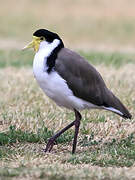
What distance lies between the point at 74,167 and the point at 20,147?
1.12 metres

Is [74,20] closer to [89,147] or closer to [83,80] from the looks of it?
[89,147]

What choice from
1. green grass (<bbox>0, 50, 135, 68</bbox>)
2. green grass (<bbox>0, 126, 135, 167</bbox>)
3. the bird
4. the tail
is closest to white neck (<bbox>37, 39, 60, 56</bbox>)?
the bird

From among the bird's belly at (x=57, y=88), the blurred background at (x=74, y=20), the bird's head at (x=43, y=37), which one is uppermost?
the bird's head at (x=43, y=37)

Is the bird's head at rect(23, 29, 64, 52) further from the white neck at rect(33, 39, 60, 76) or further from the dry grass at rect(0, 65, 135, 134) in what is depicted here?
the dry grass at rect(0, 65, 135, 134)

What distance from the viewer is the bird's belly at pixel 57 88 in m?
5.94

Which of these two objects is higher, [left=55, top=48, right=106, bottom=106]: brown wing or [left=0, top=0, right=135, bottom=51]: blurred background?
[left=55, top=48, right=106, bottom=106]: brown wing

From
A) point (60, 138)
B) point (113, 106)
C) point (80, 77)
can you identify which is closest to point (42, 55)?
point (80, 77)

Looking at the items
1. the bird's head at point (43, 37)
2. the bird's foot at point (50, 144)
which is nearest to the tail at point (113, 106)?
the bird's foot at point (50, 144)

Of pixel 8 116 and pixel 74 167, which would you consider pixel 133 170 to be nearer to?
pixel 74 167

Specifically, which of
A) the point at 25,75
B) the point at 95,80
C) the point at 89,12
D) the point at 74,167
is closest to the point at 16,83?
the point at 25,75

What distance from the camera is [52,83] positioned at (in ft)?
19.5

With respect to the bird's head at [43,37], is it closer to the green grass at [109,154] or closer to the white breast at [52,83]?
the white breast at [52,83]

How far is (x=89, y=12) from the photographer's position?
97.6 feet

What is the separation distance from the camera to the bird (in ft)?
A: 19.6
